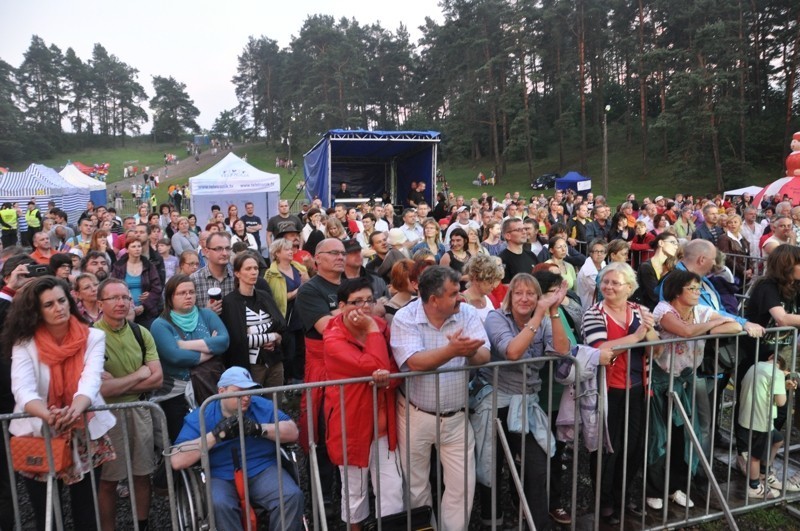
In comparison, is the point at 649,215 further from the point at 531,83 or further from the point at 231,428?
the point at 531,83

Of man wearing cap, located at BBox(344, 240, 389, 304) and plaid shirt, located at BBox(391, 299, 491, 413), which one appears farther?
man wearing cap, located at BBox(344, 240, 389, 304)

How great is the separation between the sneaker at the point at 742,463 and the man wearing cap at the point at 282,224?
184 inches

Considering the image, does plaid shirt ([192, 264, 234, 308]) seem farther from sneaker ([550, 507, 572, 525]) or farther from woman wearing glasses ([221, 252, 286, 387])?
sneaker ([550, 507, 572, 525])

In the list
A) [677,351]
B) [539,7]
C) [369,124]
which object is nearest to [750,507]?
[677,351]

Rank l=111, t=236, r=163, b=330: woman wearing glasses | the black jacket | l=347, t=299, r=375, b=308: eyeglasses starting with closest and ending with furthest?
l=347, t=299, r=375, b=308: eyeglasses, the black jacket, l=111, t=236, r=163, b=330: woman wearing glasses

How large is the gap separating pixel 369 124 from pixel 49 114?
50501 mm

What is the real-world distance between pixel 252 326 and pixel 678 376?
3.12 metres

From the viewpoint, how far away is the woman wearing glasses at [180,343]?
3553 mm

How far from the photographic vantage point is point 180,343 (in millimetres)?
3596

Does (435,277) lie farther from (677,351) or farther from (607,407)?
(677,351)

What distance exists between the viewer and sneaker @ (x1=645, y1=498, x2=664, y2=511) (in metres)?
3.59

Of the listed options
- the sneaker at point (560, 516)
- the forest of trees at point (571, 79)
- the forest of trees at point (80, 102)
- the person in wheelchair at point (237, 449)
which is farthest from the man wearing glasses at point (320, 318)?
the forest of trees at point (80, 102)

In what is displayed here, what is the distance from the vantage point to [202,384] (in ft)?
12.2

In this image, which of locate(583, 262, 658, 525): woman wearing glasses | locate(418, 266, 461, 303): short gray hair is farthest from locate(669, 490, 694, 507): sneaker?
locate(418, 266, 461, 303): short gray hair
